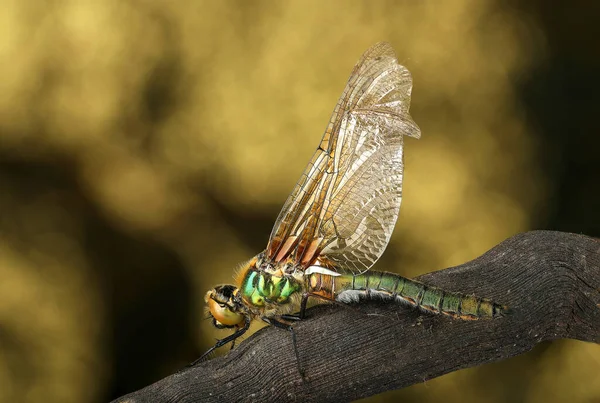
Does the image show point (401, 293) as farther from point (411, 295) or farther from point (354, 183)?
point (354, 183)

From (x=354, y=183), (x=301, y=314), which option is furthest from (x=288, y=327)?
(x=354, y=183)

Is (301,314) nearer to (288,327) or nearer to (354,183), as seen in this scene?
(288,327)

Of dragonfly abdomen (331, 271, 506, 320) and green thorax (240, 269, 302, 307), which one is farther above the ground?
green thorax (240, 269, 302, 307)

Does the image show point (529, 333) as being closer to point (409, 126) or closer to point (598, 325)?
point (598, 325)

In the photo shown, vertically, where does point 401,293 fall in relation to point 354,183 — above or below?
below

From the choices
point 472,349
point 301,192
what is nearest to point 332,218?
point 301,192
